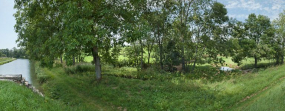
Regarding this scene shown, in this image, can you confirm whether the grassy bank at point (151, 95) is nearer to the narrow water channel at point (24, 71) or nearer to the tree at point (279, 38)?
the narrow water channel at point (24, 71)

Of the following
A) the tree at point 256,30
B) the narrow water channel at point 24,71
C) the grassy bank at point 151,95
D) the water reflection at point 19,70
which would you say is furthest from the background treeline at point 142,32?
the water reflection at point 19,70

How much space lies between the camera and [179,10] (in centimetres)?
2150

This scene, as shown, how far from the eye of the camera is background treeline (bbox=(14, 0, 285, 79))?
1190cm

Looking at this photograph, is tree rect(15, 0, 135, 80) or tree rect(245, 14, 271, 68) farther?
tree rect(245, 14, 271, 68)

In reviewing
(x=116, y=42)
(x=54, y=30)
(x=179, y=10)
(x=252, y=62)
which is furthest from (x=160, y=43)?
(x=252, y=62)

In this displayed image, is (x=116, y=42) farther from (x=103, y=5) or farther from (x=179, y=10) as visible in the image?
(x=179, y=10)

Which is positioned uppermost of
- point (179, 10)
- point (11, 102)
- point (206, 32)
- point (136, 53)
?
point (179, 10)

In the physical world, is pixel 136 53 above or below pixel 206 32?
below

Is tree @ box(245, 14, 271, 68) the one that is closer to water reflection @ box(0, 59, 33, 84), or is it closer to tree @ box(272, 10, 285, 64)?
tree @ box(272, 10, 285, 64)

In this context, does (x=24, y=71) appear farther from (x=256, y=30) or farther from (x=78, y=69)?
(x=256, y=30)

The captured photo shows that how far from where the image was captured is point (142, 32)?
1199 centimetres

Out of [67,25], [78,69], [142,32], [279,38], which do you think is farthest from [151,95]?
[279,38]

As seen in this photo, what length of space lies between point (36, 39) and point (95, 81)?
18.8ft

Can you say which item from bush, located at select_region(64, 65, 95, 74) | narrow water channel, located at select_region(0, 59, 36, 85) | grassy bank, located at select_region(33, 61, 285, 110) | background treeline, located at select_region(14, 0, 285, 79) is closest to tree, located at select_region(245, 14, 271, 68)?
background treeline, located at select_region(14, 0, 285, 79)
